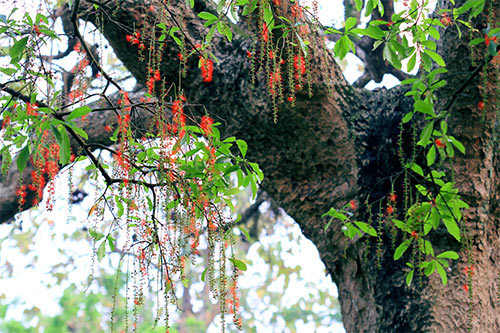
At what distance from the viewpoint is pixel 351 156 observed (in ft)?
7.52

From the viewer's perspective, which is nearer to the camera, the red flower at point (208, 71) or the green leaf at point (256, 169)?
the green leaf at point (256, 169)

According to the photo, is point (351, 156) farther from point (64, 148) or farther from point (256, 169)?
point (64, 148)

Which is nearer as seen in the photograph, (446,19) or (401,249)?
(401,249)

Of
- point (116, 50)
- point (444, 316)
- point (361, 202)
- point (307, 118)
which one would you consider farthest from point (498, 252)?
point (116, 50)

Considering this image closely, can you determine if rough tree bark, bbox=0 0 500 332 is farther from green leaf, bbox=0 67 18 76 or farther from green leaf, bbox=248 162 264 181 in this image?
green leaf, bbox=0 67 18 76

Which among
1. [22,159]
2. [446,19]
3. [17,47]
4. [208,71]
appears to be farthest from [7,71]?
[446,19]

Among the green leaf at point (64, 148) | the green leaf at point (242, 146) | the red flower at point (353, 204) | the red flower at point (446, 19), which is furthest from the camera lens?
the red flower at point (353, 204)

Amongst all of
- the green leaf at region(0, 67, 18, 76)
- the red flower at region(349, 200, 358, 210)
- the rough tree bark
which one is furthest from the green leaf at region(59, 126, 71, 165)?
the red flower at region(349, 200, 358, 210)

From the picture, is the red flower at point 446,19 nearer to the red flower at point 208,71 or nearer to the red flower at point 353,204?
the red flower at point 353,204

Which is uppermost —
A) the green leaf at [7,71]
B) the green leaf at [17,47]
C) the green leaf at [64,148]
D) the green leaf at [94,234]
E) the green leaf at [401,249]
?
the green leaf at [7,71]

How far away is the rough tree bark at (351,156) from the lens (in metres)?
2.04

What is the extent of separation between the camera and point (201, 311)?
33.5 feet

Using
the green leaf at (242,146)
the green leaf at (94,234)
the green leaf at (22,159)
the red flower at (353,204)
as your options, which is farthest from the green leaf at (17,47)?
the red flower at (353,204)

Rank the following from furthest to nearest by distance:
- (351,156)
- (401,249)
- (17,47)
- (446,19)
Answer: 1. (351,156)
2. (446,19)
3. (401,249)
4. (17,47)
